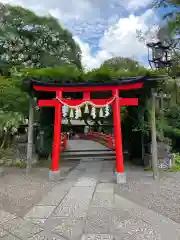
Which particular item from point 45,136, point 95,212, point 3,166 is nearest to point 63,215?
point 95,212

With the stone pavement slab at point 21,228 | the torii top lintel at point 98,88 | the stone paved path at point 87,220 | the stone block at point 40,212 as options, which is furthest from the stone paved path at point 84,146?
the stone pavement slab at point 21,228

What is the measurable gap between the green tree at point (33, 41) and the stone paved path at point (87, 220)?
53.6 ft

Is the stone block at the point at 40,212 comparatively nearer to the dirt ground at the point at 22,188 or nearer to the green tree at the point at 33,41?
the dirt ground at the point at 22,188

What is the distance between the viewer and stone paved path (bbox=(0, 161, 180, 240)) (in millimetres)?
3269

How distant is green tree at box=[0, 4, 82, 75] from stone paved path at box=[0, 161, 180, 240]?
53.6 ft

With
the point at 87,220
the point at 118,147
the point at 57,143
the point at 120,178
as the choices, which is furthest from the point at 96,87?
the point at 87,220

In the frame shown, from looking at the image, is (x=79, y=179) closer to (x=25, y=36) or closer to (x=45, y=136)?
(x=45, y=136)

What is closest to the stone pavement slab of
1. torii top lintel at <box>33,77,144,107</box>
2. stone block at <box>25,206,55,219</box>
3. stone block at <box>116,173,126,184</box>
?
stone block at <box>25,206,55,219</box>

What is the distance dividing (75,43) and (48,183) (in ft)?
58.0

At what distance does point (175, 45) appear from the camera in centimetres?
1497

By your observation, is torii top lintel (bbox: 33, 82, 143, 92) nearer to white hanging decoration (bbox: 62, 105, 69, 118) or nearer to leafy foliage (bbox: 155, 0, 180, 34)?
white hanging decoration (bbox: 62, 105, 69, 118)

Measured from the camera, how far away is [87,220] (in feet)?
12.5

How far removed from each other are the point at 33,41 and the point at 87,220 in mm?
20056

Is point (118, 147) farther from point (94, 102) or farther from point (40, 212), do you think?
point (40, 212)
